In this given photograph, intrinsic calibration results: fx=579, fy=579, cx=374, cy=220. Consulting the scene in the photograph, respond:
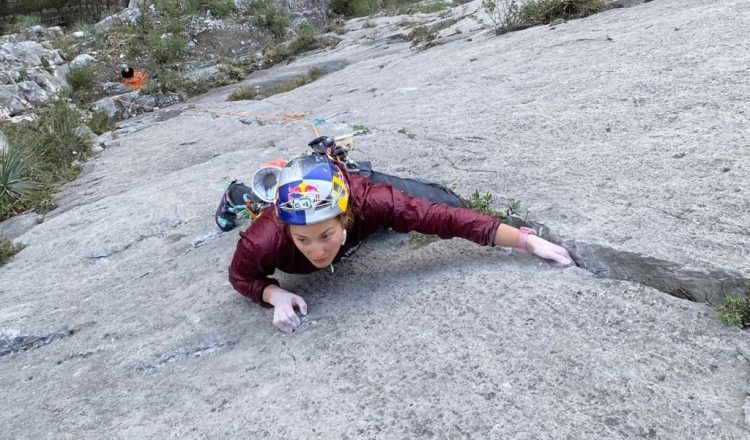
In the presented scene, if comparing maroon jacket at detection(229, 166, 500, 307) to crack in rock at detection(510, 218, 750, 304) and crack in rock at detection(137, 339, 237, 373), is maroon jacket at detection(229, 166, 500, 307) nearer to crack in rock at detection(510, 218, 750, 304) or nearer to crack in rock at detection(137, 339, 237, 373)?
crack in rock at detection(137, 339, 237, 373)

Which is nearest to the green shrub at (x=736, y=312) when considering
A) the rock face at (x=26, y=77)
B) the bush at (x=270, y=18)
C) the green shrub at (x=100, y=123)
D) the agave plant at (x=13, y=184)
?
the agave plant at (x=13, y=184)

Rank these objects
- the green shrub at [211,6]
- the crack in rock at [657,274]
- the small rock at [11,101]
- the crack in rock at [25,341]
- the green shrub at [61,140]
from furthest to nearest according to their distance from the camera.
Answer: the green shrub at [211,6], the small rock at [11,101], the green shrub at [61,140], the crack in rock at [25,341], the crack in rock at [657,274]

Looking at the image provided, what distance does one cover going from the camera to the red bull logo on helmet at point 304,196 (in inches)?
94.7

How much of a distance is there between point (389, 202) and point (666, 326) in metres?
1.26

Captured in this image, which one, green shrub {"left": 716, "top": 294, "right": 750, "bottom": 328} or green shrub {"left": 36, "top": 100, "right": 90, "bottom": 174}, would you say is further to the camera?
green shrub {"left": 36, "top": 100, "right": 90, "bottom": 174}

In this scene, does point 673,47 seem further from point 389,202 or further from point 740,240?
point 389,202

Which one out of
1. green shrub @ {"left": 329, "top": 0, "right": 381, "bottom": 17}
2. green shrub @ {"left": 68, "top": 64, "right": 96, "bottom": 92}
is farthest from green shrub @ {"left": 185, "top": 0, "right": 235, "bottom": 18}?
green shrub @ {"left": 329, "top": 0, "right": 381, "bottom": 17}

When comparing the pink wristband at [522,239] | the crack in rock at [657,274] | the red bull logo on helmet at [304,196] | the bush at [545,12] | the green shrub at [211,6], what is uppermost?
the green shrub at [211,6]

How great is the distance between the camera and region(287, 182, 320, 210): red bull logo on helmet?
2.40 m

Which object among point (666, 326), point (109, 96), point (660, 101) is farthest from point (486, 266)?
point (109, 96)

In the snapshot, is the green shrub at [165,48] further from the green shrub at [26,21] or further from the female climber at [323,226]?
the female climber at [323,226]

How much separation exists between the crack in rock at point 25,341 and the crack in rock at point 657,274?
284 cm

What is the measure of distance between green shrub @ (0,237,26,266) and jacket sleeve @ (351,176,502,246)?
3.86 m

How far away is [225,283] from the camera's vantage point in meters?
3.38
